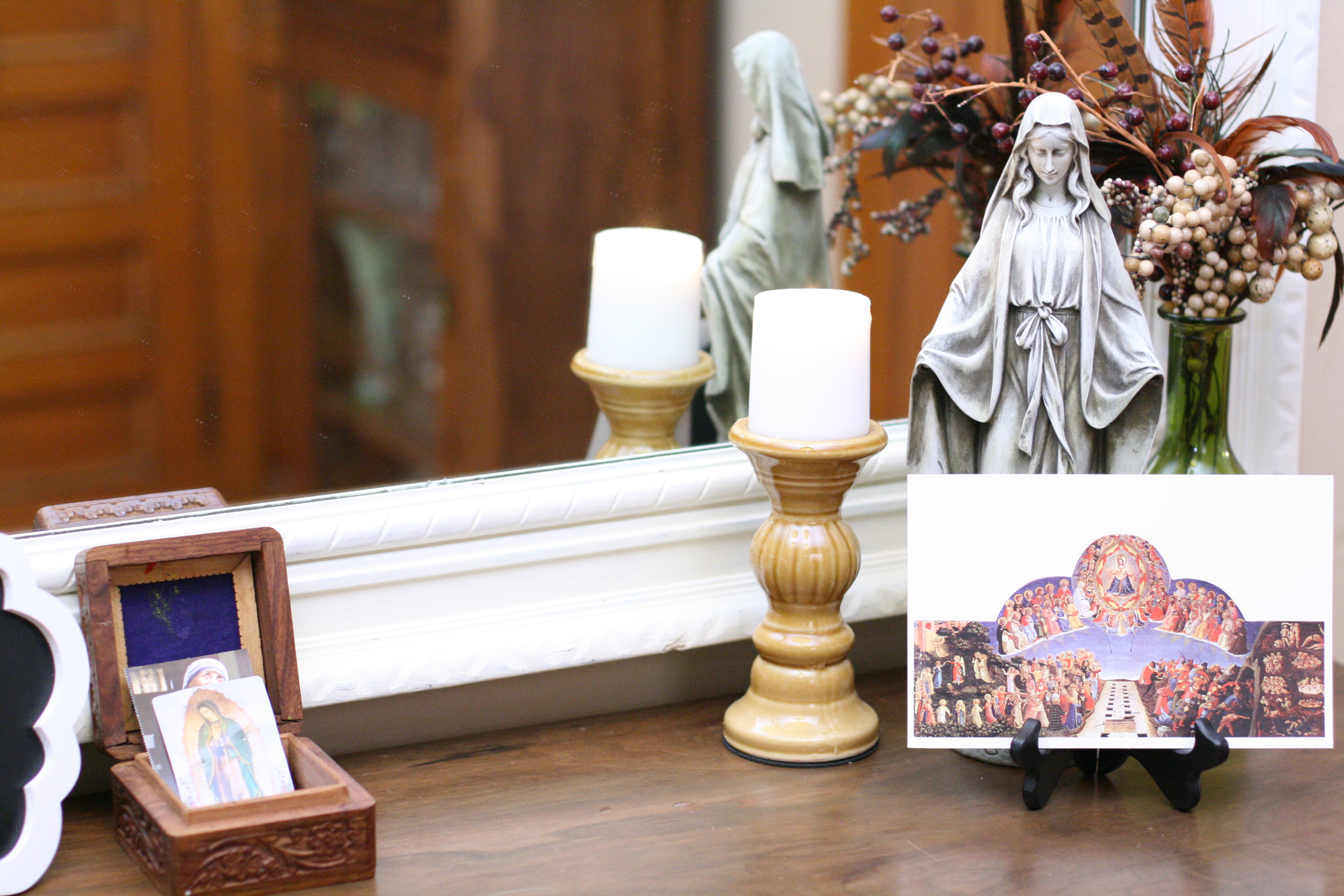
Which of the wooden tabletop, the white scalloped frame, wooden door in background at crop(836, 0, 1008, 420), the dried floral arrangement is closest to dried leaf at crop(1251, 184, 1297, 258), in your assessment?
the dried floral arrangement

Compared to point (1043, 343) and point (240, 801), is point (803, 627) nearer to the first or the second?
point (1043, 343)

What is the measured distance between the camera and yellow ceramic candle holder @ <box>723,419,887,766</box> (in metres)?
1.11

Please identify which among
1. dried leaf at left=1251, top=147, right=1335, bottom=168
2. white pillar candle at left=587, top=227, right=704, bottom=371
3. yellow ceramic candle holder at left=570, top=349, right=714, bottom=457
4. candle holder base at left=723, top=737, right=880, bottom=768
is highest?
dried leaf at left=1251, top=147, right=1335, bottom=168

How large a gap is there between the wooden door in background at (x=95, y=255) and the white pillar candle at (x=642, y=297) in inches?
13.6

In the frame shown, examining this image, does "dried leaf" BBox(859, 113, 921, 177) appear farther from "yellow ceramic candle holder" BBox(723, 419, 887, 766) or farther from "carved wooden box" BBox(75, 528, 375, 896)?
"carved wooden box" BBox(75, 528, 375, 896)

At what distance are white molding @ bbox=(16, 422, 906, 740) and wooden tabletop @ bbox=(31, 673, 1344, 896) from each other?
83 mm

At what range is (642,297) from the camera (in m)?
1.25

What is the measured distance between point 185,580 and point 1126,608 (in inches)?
27.0

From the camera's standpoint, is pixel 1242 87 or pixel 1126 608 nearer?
pixel 1126 608

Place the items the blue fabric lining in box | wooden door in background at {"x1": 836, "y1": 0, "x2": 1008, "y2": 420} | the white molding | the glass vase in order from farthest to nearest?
wooden door in background at {"x1": 836, "y1": 0, "x2": 1008, "y2": 420}
the glass vase
the white molding
the blue fabric lining in box

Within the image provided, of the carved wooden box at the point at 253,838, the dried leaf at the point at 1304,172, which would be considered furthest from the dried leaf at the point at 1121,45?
the carved wooden box at the point at 253,838

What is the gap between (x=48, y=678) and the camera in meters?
0.93

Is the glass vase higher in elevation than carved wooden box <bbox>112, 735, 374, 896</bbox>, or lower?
higher

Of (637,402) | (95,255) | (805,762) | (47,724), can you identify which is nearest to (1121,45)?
(637,402)
